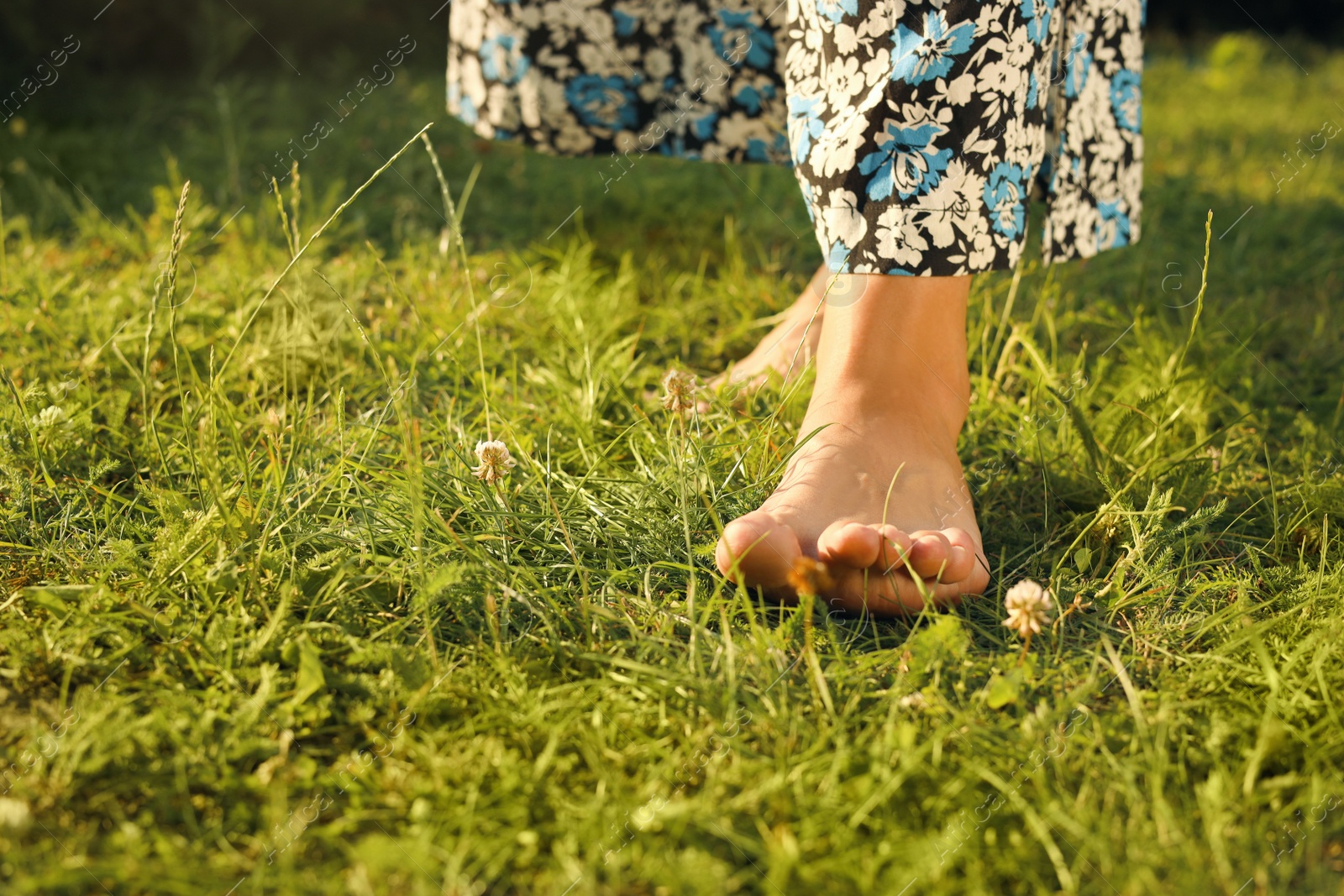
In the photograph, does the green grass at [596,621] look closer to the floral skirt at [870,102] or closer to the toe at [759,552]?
the toe at [759,552]

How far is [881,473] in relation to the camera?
3.73 feet

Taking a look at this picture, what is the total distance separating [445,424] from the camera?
4.35 feet

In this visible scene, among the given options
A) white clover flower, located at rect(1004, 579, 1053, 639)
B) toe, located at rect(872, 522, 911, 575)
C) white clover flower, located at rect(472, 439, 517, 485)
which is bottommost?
white clover flower, located at rect(1004, 579, 1053, 639)

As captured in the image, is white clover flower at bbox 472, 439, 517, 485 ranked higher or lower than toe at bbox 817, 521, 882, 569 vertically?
higher

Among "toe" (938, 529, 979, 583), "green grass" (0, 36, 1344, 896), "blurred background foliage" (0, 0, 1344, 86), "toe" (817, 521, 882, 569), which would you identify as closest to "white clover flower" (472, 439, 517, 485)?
"green grass" (0, 36, 1344, 896)

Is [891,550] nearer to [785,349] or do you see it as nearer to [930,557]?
[930,557]

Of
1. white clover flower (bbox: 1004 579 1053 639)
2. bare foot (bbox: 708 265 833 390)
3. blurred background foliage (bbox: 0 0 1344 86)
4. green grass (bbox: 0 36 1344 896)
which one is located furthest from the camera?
blurred background foliage (bbox: 0 0 1344 86)

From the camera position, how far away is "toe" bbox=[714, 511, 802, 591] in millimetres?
999

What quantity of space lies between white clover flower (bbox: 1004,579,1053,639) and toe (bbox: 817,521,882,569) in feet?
0.47

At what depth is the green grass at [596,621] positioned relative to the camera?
0.77 m

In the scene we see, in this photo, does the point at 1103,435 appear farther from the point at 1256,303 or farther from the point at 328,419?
the point at 328,419

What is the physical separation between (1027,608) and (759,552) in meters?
0.27

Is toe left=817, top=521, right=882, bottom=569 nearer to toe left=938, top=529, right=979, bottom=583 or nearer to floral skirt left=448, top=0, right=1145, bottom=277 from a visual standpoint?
toe left=938, top=529, right=979, bottom=583

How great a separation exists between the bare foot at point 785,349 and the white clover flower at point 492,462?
1.34 feet
